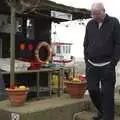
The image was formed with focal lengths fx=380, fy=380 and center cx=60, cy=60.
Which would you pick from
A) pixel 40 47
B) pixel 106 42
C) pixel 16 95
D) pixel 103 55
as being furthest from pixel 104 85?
pixel 40 47

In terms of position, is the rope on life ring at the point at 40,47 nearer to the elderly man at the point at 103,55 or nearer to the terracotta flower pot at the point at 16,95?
the terracotta flower pot at the point at 16,95

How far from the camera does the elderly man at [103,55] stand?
17.3ft

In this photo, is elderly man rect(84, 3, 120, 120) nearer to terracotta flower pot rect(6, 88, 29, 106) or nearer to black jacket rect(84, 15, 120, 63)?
black jacket rect(84, 15, 120, 63)

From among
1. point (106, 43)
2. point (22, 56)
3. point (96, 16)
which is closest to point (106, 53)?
point (106, 43)

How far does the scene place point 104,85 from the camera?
536cm

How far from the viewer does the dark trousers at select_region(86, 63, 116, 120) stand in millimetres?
5328

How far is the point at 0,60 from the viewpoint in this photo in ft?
24.7

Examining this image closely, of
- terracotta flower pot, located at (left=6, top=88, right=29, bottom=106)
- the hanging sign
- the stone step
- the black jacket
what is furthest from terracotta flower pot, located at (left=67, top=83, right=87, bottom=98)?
the hanging sign

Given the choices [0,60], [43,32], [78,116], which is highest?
[43,32]

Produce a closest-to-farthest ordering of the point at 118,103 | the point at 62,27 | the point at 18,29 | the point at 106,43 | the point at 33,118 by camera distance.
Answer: the point at 106,43 < the point at 33,118 < the point at 118,103 < the point at 18,29 < the point at 62,27

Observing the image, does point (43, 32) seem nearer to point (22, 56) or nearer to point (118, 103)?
point (22, 56)

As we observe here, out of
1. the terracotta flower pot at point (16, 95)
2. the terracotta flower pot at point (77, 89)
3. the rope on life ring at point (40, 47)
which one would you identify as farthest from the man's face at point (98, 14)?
the rope on life ring at point (40, 47)

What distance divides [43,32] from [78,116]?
11.0 ft

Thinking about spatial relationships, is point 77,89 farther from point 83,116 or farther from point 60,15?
point 60,15
